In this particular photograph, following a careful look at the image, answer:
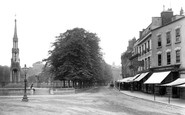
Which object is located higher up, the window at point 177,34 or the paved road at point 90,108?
the window at point 177,34

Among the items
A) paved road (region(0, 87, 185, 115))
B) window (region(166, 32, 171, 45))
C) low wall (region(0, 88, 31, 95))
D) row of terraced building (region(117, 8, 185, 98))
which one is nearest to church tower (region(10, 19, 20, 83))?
low wall (region(0, 88, 31, 95))

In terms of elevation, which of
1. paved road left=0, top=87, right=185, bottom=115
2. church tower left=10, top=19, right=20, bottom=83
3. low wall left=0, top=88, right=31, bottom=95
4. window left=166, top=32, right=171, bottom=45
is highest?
window left=166, top=32, right=171, bottom=45

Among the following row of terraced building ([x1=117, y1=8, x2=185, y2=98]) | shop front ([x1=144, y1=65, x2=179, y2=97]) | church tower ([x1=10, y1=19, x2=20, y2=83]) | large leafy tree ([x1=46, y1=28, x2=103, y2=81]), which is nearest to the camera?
row of terraced building ([x1=117, y1=8, x2=185, y2=98])

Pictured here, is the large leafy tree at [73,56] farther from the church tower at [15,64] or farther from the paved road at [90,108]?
the paved road at [90,108]

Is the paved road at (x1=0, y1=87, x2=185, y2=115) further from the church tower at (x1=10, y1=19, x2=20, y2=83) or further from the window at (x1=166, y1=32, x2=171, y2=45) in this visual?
the church tower at (x1=10, y1=19, x2=20, y2=83)

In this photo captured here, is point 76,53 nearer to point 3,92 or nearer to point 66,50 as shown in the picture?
point 66,50

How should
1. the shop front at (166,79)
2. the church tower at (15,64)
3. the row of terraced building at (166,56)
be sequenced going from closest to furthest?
the row of terraced building at (166,56) < the shop front at (166,79) < the church tower at (15,64)

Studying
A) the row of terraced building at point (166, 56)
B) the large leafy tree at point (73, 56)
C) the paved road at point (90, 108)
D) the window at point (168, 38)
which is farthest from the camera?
the large leafy tree at point (73, 56)

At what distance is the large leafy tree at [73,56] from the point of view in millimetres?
55094

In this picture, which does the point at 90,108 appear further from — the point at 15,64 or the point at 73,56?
the point at 15,64

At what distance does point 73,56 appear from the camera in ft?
185

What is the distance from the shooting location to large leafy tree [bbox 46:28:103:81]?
55094mm

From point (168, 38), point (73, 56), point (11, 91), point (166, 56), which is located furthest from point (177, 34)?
point (73, 56)

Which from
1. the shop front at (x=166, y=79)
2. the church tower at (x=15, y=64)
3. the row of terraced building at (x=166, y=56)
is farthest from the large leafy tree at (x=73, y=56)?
the shop front at (x=166, y=79)
